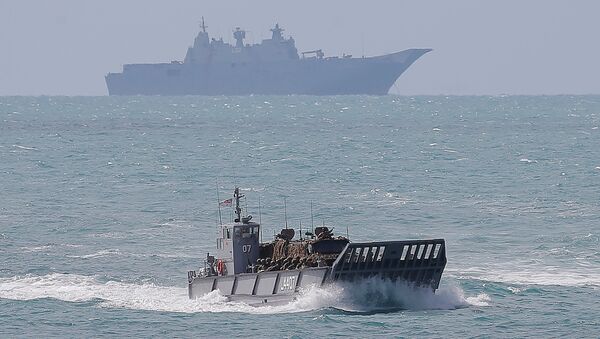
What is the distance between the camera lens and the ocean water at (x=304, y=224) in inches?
1583

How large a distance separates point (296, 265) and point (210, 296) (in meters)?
3.12

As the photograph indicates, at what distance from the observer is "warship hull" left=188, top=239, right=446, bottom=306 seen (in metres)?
40.0

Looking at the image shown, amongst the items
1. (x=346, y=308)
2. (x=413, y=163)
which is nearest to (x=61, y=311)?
(x=346, y=308)

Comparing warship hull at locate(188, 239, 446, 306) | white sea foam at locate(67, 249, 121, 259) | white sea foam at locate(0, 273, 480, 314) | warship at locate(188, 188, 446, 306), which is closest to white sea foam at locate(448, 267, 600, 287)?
white sea foam at locate(0, 273, 480, 314)

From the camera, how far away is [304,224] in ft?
204

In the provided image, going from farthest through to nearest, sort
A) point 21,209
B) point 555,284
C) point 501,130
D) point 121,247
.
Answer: point 501,130 < point 21,209 < point 121,247 < point 555,284

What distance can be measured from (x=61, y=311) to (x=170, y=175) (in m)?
48.7

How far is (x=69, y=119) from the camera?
7446 inches

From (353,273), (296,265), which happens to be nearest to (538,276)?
(296,265)

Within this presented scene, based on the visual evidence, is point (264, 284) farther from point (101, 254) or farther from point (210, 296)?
point (101, 254)

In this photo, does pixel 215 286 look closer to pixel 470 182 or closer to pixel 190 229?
pixel 190 229

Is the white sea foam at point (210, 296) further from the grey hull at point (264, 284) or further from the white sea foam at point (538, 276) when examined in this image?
the white sea foam at point (538, 276)

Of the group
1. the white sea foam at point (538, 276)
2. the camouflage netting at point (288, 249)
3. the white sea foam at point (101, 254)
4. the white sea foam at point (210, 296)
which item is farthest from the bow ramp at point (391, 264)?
the white sea foam at point (101, 254)

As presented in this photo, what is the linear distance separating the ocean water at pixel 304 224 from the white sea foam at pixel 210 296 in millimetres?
60
